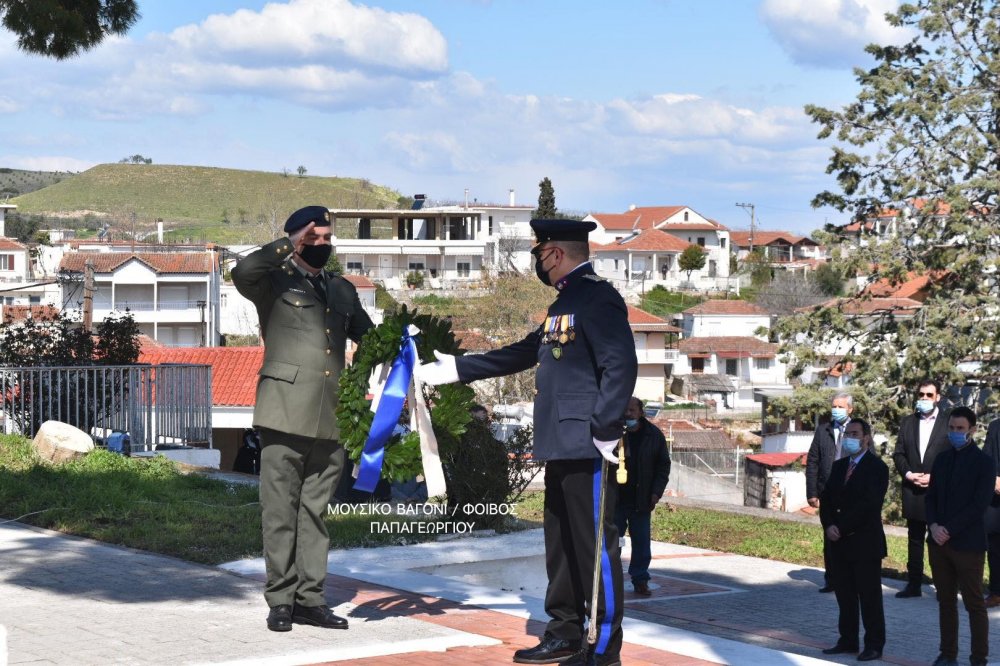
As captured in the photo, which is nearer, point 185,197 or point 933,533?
point 933,533

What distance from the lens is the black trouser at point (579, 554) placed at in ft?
19.8

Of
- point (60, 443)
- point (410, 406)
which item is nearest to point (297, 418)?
point (410, 406)

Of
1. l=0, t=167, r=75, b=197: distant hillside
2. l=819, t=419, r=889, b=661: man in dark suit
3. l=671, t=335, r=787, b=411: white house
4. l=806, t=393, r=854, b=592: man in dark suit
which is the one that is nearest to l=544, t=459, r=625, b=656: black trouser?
l=819, t=419, r=889, b=661: man in dark suit

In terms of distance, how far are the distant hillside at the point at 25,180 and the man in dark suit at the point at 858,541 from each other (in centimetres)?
18489

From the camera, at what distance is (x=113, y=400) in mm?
16672

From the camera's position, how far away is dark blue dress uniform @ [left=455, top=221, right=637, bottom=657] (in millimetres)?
6004

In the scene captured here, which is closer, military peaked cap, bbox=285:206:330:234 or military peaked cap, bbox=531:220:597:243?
military peaked cap, bbox=531:220:597:243

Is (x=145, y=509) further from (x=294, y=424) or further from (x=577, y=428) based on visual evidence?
(x=577, y=428)

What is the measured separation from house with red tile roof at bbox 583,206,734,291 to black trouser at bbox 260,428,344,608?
302ft

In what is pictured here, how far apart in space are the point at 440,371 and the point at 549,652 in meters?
1.64

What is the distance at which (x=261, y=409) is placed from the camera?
670cm

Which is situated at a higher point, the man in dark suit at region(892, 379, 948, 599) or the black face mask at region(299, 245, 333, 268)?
the black face mask at region(299, 245, 333, 268)

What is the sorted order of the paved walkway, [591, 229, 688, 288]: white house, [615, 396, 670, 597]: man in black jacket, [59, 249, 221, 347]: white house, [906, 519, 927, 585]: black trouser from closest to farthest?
the paved walkway → [615, 396, 670, 597]: man in black jacket → [906, 519, 927, 585]: black trouser → [59, 249, 221, 347]: white house → [591, 229, 688, 288]: white house

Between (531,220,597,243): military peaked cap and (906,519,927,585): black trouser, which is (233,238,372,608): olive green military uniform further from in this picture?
(906,519,927,585): black trouser
